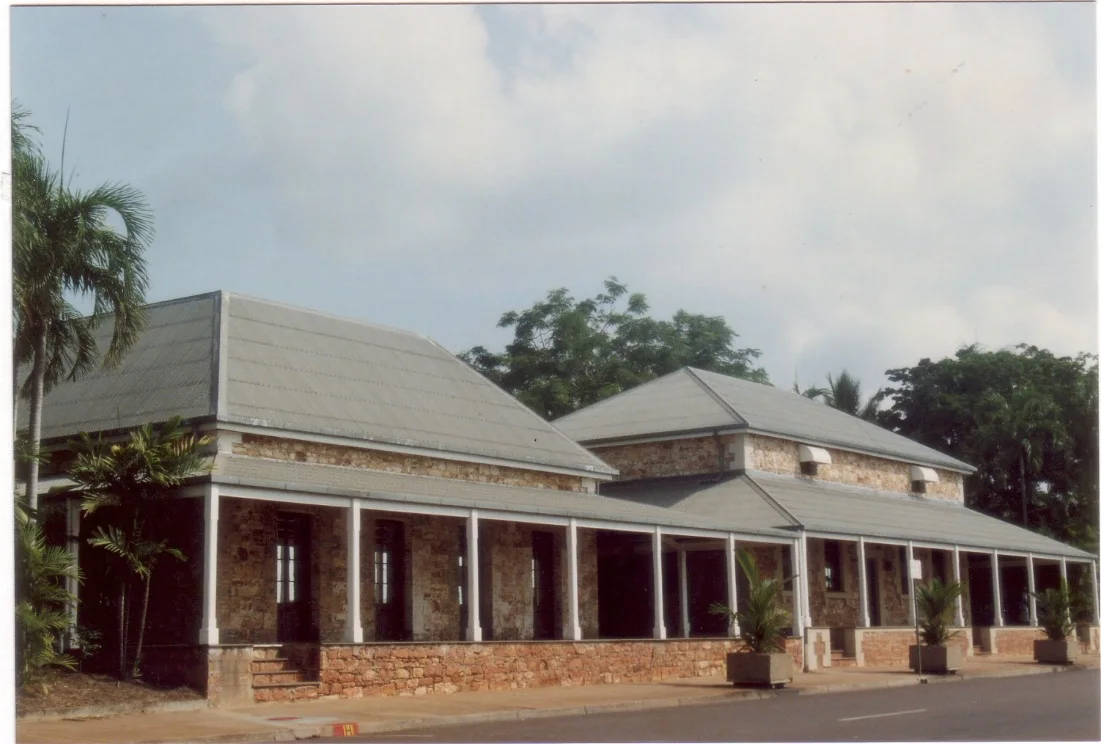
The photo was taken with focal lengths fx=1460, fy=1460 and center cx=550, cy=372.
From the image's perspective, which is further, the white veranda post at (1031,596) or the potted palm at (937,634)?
the white veranda post at (1031,596)

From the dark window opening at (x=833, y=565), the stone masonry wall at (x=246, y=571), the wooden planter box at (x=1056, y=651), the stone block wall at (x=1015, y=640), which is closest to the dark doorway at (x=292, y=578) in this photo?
the stone masonry wall at (x=246, y=571)

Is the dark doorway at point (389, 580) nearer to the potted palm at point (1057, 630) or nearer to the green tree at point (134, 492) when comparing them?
the green tree at point (134, 492)

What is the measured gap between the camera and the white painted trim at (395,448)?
2205 centimetres

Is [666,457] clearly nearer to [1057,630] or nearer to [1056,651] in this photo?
[1057,630]

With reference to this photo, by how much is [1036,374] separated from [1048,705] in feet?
123

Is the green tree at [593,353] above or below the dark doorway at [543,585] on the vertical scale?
above

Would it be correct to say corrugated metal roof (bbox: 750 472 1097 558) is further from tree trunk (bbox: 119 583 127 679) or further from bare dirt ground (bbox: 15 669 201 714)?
bare dirt ground (bbox: 15 669 201 714)

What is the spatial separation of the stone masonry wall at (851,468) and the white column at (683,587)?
3.21 metres

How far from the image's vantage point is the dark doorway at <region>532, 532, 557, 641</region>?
27.1m

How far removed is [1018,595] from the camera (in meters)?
42.5

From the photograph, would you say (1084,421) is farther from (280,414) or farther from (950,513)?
(280,414)

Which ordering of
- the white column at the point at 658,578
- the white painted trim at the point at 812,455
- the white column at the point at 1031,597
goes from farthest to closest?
the white column at the point at 1031,597 → the white painted trim at the point at 812,455 → the white column at the point at 658,578

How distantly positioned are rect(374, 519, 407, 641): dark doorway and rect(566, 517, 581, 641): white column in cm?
278

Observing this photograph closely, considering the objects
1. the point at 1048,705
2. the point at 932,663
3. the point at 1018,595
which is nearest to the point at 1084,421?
the point at 1018,595
